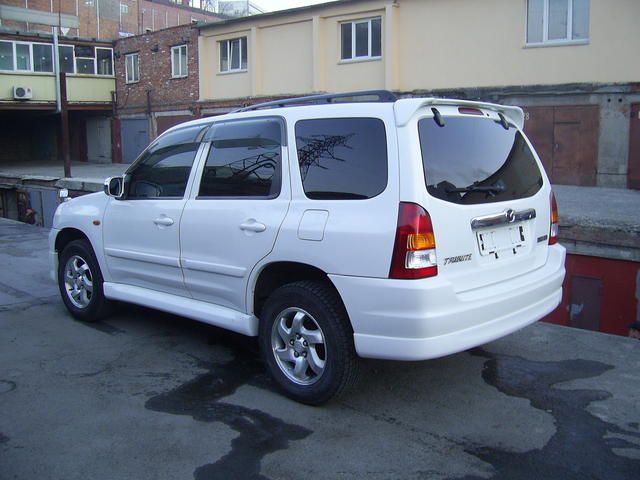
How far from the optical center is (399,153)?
356 centimetres

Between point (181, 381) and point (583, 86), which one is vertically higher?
point (583, 86)

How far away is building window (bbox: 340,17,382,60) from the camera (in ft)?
68.3

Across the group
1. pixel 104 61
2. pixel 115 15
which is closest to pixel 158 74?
pixel 104 61

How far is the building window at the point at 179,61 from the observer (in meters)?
27.1

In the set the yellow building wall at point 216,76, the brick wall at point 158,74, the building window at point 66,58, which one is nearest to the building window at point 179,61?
the brick wall at point 158,74

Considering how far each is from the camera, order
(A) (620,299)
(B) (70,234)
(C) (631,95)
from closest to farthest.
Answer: (B) (70,234) → (A) (620,299) → (C) (631,95)

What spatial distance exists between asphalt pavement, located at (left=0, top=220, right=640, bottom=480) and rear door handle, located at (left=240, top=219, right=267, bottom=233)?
1.07 meters

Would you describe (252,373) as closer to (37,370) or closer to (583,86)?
(37,370)

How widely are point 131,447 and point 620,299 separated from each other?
7.65m

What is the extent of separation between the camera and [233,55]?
2547 centimetres

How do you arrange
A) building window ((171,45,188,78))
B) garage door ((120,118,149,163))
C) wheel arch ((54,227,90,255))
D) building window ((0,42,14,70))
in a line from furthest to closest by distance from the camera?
garage door ((120,118,149,163))
building window ((0,42,14,70))
building window ((171,45,188,78))
wheel arch ((54,227,90,255))

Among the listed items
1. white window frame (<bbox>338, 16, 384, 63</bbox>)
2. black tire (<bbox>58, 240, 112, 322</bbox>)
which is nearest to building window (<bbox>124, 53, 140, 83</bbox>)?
white window frame (<bbox>338, 16, 384, 63</bbox>)

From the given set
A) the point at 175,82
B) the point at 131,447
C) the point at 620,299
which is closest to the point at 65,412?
the point at 131,447

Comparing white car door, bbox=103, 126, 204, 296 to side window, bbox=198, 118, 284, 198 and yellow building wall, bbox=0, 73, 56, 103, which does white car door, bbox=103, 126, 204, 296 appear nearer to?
side window, bbox=198, 118, 284, 198
